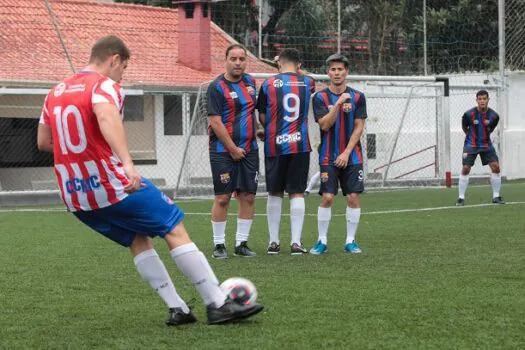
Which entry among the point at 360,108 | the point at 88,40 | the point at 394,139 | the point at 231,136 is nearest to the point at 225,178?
the point at 231,136

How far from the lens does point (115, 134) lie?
19.6 feet

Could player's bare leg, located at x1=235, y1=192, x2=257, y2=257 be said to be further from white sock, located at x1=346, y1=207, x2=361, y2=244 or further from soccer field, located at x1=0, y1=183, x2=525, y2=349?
white sock, located at x1=346, y1=207, x2=361, y2=244

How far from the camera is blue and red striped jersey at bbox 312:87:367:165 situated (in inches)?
429

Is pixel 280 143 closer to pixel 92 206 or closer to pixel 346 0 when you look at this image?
pixel 92 206

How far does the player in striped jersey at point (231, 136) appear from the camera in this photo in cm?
1052

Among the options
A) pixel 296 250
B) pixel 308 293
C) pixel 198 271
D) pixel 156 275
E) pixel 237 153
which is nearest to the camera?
pixel 198 271

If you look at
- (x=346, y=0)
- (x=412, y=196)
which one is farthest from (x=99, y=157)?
(x=346, y=0)

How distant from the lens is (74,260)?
10.5m

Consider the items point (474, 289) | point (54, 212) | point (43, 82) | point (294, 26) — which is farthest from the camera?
point (294, 26)

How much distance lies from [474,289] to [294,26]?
964 inches

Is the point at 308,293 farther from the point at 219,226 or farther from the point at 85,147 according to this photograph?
the point at 219,226

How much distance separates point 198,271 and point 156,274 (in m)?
0.28

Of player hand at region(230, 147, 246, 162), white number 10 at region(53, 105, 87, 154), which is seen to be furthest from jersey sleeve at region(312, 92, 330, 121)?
white number 10 at region(53, 105, 87, 154)

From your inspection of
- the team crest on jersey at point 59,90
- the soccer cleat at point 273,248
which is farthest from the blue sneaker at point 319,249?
the team crest on jersey at point 59,90
